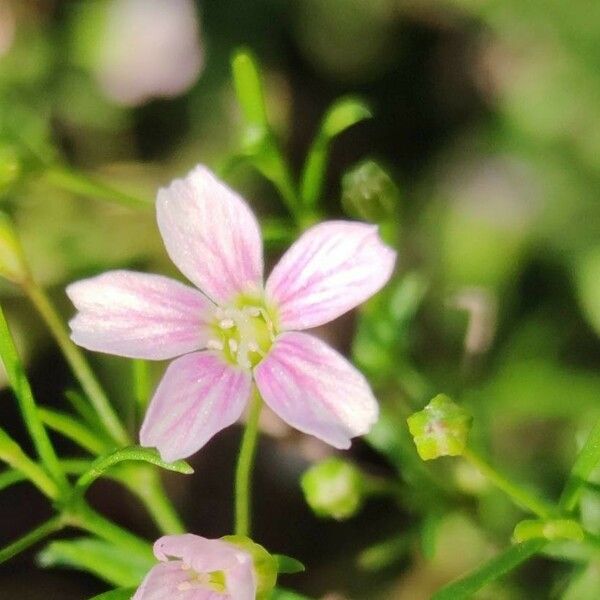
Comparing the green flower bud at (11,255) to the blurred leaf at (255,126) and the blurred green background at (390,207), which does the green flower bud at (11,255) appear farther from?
the blurred leaf at (255,126)

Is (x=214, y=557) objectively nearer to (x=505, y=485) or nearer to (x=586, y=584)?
(x=505, y=485)

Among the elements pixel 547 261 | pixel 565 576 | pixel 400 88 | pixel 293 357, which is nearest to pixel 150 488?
pixel 293 357

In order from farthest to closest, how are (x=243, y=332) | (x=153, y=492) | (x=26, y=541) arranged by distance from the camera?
(x=153, y=492) < (x=243, y=332) < (x=26, y=541)

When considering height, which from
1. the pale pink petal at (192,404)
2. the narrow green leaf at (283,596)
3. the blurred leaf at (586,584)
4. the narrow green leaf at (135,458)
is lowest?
the blurred leaf at (586,584)

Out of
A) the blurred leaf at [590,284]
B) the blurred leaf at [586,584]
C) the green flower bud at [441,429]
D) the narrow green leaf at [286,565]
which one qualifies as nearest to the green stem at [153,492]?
the narrow green leaf at [286,565]

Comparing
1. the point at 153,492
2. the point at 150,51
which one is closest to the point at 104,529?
the point at 153,492

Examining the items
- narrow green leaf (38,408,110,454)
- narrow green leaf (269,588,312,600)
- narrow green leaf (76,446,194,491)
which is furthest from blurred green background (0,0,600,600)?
narrow green leaf (76,446,194,491)

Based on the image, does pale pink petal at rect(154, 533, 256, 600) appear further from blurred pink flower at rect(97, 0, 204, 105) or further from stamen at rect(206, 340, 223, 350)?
blurred pink flower at rect(97, 0, 204, 105)
